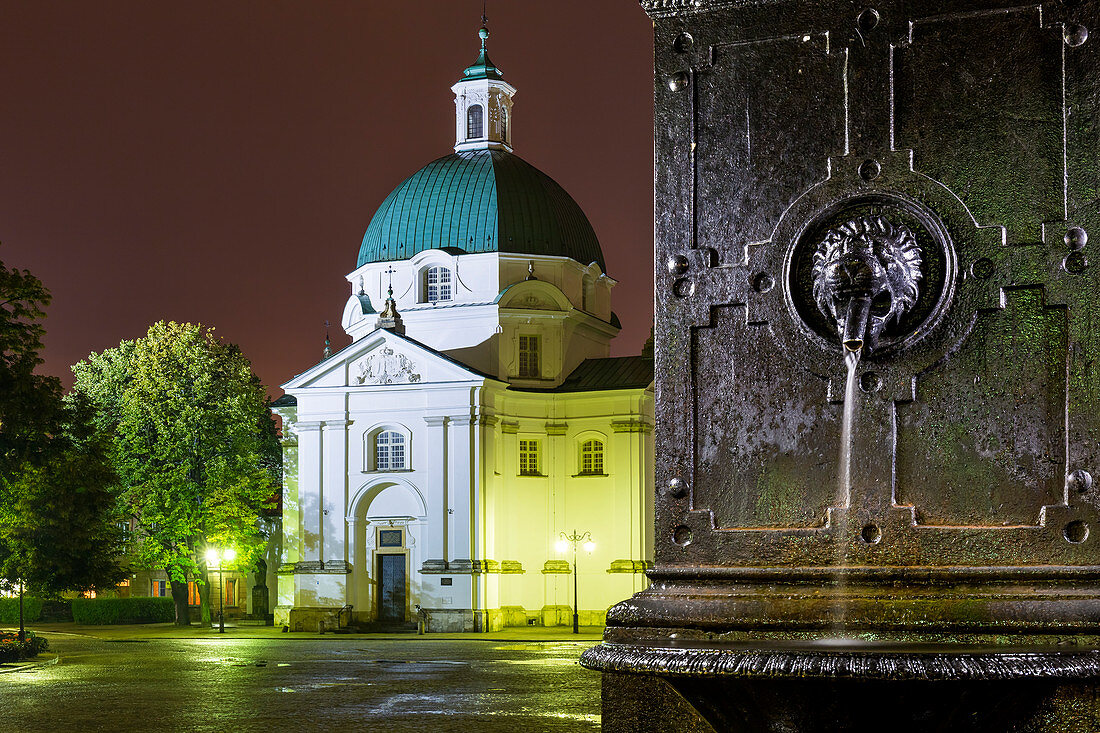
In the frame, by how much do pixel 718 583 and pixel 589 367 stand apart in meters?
46.4

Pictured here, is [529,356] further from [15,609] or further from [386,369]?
[15,609]

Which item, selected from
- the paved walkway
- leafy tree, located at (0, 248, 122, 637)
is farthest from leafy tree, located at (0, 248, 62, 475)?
the paved walkway

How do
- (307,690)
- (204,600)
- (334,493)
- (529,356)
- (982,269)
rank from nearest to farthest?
(982,269)
(307,690)
(334,493)
(204,600)
(529,356)

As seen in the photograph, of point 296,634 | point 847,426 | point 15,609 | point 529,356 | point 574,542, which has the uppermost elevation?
point 529,356

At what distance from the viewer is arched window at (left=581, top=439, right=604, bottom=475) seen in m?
47.7

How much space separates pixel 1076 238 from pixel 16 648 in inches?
1173

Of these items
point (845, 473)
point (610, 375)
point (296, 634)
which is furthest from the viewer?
point (610, 375)

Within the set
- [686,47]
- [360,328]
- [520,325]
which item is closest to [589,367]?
[520,325]

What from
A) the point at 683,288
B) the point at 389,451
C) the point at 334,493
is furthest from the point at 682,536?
the point at 334,493

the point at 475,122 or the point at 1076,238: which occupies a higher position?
the point at 475,122

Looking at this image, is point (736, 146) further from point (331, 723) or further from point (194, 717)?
point (194, 717)

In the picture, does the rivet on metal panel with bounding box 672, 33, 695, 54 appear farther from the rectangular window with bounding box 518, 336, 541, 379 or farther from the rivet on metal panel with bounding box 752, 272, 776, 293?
the rectangular window with bounding box 518, 336, 541, 379

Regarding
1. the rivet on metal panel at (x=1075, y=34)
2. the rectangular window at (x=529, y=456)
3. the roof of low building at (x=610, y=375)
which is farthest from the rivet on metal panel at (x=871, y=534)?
the rectangular window at (x=529, y=456)

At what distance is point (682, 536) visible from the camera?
419 centimetres
